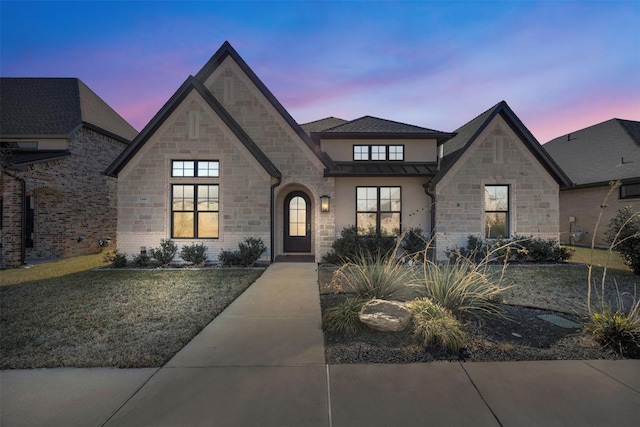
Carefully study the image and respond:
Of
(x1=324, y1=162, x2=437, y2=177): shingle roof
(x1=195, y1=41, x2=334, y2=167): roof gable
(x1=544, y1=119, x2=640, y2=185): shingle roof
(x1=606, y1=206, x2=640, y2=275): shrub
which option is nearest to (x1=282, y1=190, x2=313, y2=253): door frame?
(x1=324, y1=162, x2=437, y2=177): shingle roof

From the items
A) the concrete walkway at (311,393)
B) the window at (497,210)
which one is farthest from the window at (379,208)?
the concrete walkway at (311,393)

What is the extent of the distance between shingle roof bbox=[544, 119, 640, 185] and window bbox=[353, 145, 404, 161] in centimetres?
1171

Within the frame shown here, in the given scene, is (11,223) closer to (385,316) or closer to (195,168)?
(195,168)

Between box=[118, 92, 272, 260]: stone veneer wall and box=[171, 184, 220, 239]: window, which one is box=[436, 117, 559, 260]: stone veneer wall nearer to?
box=[118, 92, 272, 260]: stone veneer wall

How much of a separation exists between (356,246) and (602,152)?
18853mm

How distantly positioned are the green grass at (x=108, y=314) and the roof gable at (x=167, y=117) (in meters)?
3.85

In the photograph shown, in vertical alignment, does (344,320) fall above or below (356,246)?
below

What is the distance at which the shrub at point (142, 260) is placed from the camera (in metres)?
10.1

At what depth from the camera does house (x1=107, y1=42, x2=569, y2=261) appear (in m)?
10.5

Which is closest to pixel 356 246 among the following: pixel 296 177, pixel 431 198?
pixel 296 177

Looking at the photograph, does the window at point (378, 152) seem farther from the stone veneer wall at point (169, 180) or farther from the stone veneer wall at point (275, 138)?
the stone veneer wall at point (169, 180)

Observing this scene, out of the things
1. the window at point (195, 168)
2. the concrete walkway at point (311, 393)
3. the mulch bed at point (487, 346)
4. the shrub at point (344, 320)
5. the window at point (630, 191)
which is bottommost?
the concrete walkway at point (311, 393)

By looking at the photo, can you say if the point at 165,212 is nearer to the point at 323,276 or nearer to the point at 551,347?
the point at 323,276

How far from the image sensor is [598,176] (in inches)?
647
